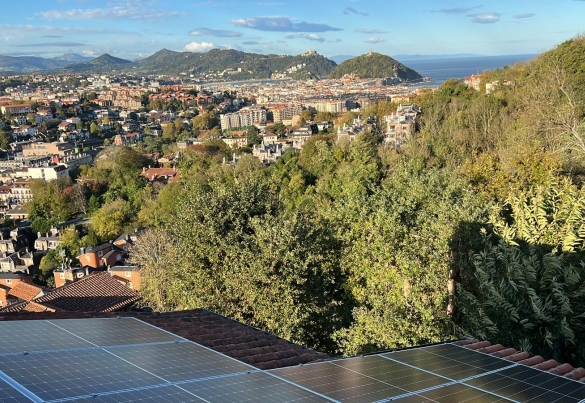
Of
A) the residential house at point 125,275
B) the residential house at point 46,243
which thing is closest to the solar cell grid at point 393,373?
the residential house at point 125,275

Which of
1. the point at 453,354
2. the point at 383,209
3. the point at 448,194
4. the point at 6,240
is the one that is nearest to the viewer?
the point at 453,354

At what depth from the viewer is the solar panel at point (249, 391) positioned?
4.00m

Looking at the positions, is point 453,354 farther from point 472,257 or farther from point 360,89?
point 360,89

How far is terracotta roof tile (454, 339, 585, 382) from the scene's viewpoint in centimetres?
518

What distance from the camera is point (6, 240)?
43.6 meters

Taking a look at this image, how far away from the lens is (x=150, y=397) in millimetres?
3801

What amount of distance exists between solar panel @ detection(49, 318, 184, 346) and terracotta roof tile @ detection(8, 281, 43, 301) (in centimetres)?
2422

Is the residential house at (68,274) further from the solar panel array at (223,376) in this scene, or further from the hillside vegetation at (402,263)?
the solar panel array at (223,376)

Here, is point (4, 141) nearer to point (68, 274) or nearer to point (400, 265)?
point (68, 274)

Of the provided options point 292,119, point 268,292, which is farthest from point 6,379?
point 292,119

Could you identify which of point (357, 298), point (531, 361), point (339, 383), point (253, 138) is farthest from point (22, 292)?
point (253, 138)

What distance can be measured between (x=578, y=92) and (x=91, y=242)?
3616 centimetres

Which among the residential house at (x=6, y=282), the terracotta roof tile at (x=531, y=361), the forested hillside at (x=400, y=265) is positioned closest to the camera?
the terracotta roof tile at (x=531, y=361)

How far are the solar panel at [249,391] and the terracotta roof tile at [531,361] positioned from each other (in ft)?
8.71
